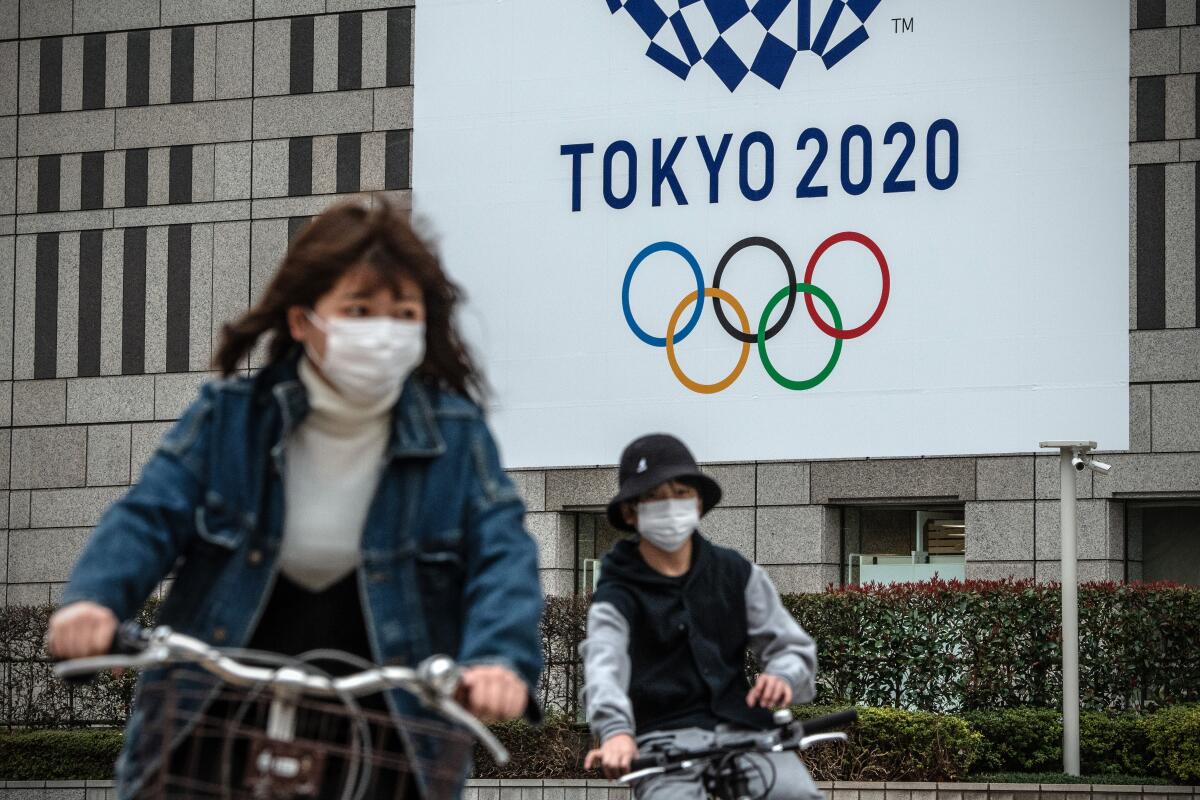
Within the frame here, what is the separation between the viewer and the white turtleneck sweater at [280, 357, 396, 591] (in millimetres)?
3525

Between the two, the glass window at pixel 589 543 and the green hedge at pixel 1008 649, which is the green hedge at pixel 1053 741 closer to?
the green hedge at pixel 1008 649

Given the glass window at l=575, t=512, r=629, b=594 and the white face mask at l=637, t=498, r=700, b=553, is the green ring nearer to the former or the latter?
the glass window at l=575, t=512, r=629, b=594

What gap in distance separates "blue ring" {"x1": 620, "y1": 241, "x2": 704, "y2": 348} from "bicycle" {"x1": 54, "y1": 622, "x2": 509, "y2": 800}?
13.0 meters

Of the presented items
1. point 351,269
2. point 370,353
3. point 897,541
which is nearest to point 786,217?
point 897,541

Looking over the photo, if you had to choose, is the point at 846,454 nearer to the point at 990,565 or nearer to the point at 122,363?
the point at 990,565

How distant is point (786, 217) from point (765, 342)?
1053mm

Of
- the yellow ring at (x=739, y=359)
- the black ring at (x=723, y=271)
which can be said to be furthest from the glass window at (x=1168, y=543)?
the yellow ring at (x=739, y=359)

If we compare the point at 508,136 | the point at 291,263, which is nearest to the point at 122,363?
the point at 508,136

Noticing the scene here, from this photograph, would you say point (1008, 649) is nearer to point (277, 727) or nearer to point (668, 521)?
point (668, 521)

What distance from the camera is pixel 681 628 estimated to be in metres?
5.61

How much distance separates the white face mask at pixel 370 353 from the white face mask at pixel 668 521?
2.20 meters

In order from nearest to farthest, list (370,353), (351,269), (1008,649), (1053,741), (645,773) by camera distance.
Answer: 1. (370,353)
2. (351,269)
3. (645,773)
4. (1053,741)
5. (1008,649)

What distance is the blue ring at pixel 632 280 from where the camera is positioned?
1639 cm

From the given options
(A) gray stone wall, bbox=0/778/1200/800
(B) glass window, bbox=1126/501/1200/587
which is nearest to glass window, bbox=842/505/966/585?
(B) glass window, bbox=1126/501/1200/587
